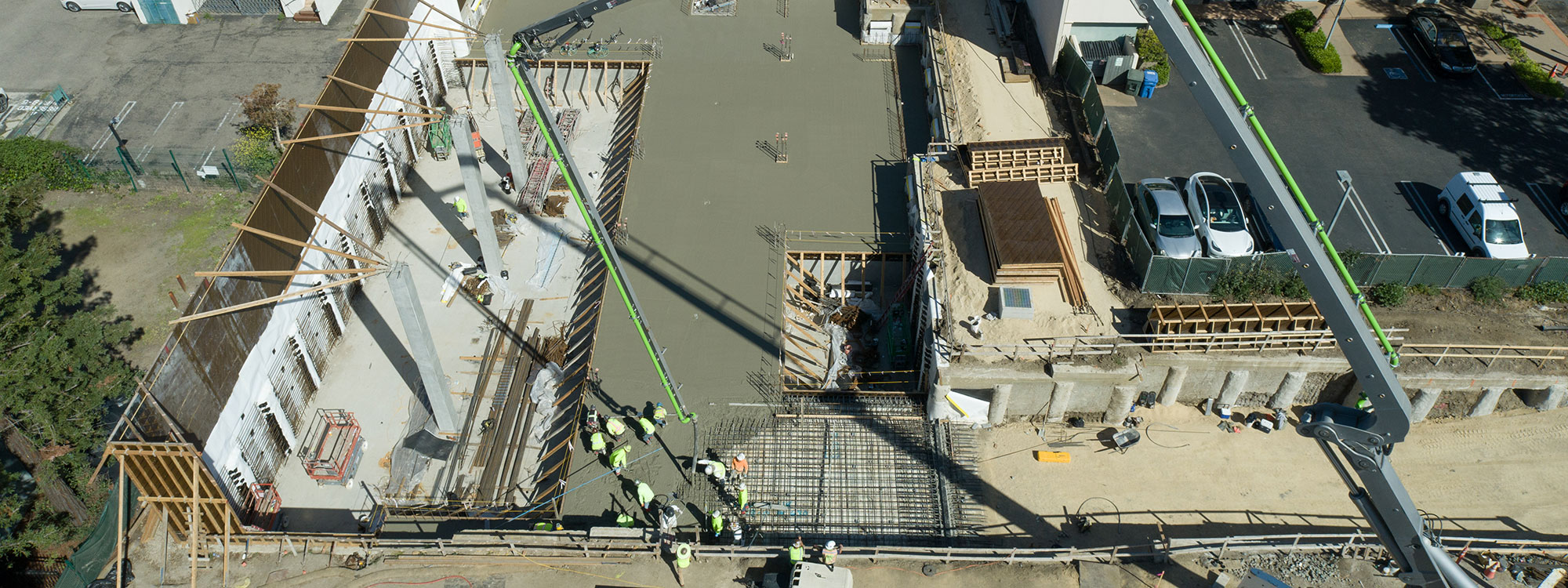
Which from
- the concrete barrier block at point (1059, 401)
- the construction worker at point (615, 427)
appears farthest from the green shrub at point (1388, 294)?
the construction worker at point (615, 427)

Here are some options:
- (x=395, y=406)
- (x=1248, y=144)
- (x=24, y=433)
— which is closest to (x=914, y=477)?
(x=1248, y=144)

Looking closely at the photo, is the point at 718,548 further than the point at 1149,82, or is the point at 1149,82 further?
the point at 1149,82

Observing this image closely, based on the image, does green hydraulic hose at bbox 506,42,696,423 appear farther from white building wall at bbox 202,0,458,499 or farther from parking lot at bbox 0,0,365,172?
parking lot at bbox 0,0,365,172

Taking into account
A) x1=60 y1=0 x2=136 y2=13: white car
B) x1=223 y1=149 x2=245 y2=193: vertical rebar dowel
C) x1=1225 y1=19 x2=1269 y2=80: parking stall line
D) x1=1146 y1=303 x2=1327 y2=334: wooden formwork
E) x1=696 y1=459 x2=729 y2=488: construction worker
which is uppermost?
x1=1225 y1=19 x2=1269 y2=80: parking stall line

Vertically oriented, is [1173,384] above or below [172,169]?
above

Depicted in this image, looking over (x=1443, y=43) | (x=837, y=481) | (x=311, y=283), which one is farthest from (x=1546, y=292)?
(x=311, y=283)

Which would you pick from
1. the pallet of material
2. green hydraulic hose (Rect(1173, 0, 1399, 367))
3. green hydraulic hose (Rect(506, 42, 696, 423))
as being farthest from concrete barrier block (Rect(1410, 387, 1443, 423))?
green hydraulic hose (Rect(506, 42, 696, 423))

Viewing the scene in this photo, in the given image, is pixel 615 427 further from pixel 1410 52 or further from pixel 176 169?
pixel 1410 52
